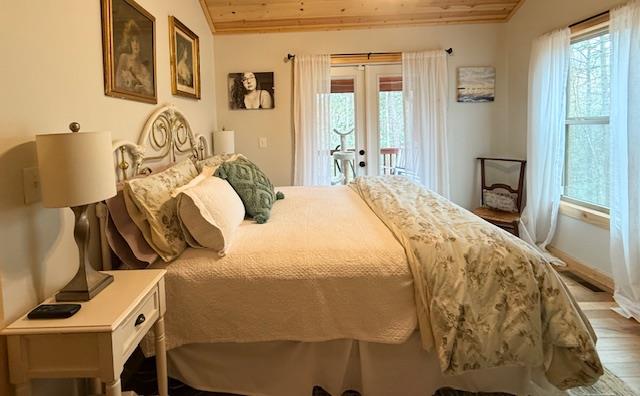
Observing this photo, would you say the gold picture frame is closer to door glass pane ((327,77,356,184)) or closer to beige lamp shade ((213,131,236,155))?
beige lamp shade ((213,131,236,155))

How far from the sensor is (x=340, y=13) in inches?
163

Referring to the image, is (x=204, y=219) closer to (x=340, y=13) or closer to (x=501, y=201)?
(x=340, y=13)

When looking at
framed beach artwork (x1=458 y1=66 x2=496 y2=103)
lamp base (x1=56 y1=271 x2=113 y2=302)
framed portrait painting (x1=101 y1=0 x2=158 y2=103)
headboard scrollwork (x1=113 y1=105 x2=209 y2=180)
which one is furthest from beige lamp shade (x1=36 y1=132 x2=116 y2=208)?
framed beach artwork (x1=458 y1=66 x2=496 y2=103)

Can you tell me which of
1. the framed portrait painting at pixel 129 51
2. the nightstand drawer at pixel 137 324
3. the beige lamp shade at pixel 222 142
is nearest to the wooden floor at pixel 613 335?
the nightstand drawer at pixel 137 324

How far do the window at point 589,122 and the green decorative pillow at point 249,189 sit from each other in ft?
8.47

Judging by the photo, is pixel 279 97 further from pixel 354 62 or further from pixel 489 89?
pixel 489 89

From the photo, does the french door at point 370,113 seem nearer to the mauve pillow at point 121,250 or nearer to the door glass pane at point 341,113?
the door glass pane at point 341,113

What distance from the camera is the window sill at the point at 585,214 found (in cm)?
310

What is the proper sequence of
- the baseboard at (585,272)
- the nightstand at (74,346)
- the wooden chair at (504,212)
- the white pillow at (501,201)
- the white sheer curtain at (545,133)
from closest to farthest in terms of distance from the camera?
the nightstand at (74,346)
the baseboard at (585,272)
the white sheer curtain at (545,133)
the wooden chair at (504,212)
the white pillow at (501,201)

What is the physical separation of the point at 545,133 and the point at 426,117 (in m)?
1.14

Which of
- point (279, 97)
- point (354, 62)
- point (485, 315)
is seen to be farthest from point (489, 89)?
point (485, 315)

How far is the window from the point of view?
125 inches

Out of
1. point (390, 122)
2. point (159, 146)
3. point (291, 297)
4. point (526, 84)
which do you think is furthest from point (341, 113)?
point (291, 297)

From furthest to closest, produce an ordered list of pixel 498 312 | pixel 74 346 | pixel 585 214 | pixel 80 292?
pixel 585 214, pixel 498 312, pixel 80 292, pixel 74 346
